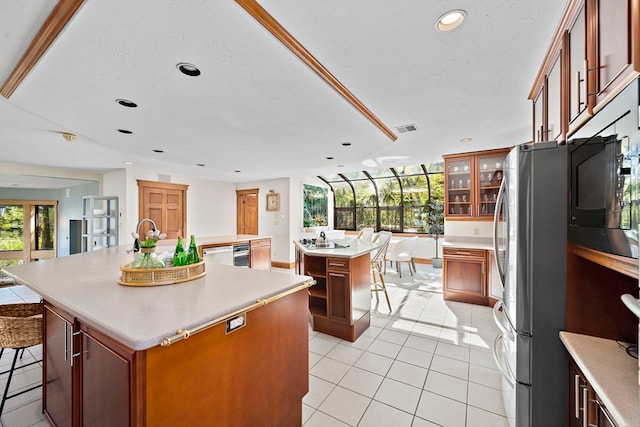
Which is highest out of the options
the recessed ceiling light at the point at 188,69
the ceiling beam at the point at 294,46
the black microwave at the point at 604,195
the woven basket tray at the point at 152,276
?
the ceiling beam at the point at 294,46

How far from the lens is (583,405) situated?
1060 mm

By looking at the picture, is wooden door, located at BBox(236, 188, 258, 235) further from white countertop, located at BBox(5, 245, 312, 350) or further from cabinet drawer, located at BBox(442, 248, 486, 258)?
white countertop, located at BBox(5, 245, 312, 350)

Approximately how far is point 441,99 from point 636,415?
7.32 ft

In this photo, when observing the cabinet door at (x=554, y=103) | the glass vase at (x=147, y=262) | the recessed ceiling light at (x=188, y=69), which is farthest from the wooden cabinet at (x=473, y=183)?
the glass vase at (x=147, y=262)

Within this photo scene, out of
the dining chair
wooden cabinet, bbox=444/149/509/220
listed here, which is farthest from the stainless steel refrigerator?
the dining chair

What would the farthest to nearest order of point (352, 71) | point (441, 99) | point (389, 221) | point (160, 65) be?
point (389, 221) → point (441, 99) → point (352, 71) → point (160, 65)

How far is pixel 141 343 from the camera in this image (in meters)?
0.86

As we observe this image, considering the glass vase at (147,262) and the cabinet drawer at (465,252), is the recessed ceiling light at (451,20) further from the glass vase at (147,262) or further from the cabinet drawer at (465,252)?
the cabinet drawer at (465,252)

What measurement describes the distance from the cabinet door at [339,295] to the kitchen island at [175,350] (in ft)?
3.88

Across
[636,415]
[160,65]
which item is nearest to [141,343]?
[636,415]

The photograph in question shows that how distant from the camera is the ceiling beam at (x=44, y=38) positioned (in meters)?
1.21

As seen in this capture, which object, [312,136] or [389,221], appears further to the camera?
[389,221]

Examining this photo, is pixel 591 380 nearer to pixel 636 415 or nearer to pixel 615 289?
pixel 636 415

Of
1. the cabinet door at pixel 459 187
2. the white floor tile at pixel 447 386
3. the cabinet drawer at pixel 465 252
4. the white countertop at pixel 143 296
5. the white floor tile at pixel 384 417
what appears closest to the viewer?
the white countertop at pixel 143 296
